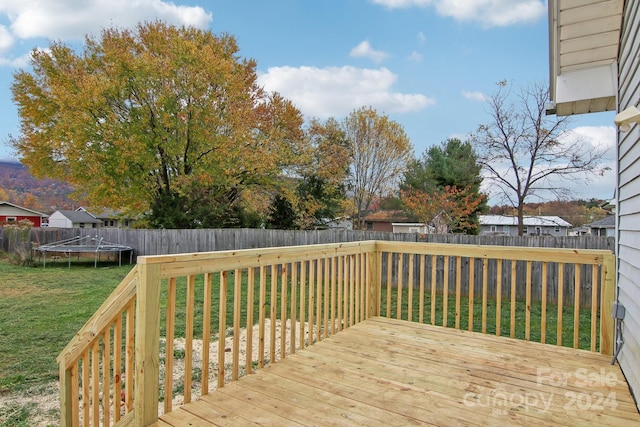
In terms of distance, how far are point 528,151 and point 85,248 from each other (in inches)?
557

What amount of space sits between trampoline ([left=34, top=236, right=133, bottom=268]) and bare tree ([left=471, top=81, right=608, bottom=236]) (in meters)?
12.1

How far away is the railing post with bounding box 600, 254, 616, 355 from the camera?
9.02 ft

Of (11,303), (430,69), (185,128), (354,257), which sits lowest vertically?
(11,303)

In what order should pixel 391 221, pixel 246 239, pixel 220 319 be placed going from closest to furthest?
pixel 220 319 < pixel 246 239 < pixel 391 221

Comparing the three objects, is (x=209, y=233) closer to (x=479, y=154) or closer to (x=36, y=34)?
(x=479, y=154)

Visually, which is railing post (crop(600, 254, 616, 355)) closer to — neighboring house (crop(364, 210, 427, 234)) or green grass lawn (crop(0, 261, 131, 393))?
green grass lawn (crop(0, 261, 131, 393))

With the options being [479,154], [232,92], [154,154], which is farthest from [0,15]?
[479,154]

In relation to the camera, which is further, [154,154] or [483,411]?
[154,154]

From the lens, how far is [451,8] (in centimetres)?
846

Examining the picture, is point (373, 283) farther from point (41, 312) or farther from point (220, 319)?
point (41, 312)

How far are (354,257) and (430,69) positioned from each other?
9168mm

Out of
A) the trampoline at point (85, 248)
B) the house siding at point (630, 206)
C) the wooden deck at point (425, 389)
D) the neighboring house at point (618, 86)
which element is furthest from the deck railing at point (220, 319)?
the trampoline at point (85, 248)

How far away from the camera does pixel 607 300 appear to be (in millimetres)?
2756

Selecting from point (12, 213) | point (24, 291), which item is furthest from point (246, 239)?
point (12, 213)
